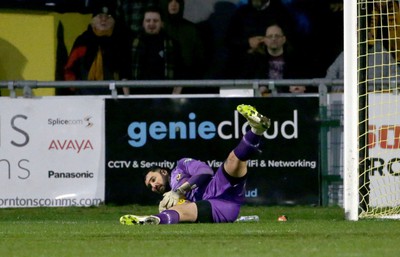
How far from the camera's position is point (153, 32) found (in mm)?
21438

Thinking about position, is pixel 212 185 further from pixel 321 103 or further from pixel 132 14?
pixel 132 14

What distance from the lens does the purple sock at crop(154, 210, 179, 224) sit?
14562 millimetres

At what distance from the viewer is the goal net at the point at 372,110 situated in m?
15.6

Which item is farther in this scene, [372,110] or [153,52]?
[153,52]

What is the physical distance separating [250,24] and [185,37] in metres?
1.04

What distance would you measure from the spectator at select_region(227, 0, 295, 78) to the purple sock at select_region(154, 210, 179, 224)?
7395 millimetres

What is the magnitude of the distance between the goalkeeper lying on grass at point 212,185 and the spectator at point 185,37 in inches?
257

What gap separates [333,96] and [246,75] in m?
2.60

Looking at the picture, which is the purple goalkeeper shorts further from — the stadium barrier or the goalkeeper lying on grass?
the stadium barrier

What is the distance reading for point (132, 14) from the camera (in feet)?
70.8

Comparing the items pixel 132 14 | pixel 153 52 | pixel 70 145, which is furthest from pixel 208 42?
pixel 70 145

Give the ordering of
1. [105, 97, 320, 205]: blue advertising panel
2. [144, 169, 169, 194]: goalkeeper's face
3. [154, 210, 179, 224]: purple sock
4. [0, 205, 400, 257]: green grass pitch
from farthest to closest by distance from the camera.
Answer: [105, 97, 320, 205]: blue advertising panel
[144, 169, 169, 194]: goalkeeper's face
[154, 210, 179, 224]: purple sock
[0, 205, 400, 257]: green grass pitch

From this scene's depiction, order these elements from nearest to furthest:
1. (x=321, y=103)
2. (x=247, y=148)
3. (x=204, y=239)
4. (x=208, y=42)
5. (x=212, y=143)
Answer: (x=204, y=239) → (x=247, y=148) → (x=212, y=143) → (x=321, y=103) → (x=208, y=42)

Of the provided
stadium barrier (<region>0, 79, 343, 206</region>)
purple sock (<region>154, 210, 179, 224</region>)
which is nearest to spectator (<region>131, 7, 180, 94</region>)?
stadium barrier (<region>0, 79, 343, 206</region>)
